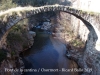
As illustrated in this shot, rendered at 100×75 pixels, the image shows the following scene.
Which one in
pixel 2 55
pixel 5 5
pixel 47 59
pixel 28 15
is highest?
pixel 5 5

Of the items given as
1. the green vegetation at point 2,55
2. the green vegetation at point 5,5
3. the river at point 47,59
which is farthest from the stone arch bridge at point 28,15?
the green vegetation at point 5,5

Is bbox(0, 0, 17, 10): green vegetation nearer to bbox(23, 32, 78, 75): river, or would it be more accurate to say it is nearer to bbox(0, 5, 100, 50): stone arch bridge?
bbox(23, 32, 78, 75): river

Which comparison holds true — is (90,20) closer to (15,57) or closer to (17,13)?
(17,13)

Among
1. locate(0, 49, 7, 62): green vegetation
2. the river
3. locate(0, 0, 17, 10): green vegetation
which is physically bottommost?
the river

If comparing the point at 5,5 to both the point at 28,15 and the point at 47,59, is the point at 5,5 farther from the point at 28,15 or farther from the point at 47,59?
the point at 47,59

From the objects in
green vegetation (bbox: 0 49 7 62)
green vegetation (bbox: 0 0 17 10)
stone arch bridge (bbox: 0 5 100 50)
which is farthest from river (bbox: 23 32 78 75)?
green vegetation (bbox: 0 0 17 10)

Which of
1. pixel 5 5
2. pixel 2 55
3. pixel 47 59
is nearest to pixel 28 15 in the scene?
pixel 2 55

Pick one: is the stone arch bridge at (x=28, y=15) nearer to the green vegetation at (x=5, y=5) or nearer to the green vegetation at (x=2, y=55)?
the green vegetation at (x=2, y=55)

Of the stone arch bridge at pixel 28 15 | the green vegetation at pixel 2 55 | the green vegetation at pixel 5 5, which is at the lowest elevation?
the green vegetation at pixel 2 55

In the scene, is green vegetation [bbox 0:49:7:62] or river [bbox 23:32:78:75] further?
river [bbox 23:32:78:75]
